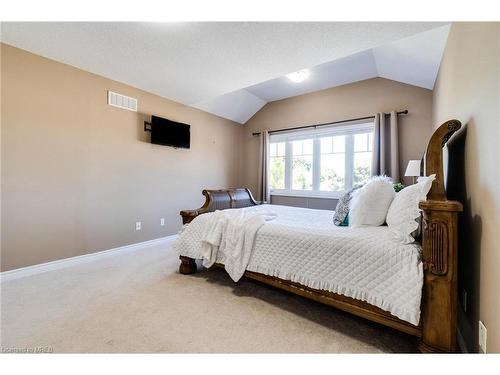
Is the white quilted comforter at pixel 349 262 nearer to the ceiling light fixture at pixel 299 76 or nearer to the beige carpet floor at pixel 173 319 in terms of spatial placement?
the beige carpet floor at pixel 173 319

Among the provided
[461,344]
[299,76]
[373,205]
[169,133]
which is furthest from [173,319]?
[299,76]

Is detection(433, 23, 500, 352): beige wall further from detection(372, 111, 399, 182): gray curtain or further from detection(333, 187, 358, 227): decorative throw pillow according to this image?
detection(372, 111, 399, 182): gray curtain

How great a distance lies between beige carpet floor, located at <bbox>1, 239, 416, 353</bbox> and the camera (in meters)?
1.39

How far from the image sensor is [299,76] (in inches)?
145

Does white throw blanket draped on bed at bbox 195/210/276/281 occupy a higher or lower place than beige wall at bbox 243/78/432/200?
lower

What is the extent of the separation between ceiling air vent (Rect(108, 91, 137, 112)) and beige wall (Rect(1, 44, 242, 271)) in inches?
3.0

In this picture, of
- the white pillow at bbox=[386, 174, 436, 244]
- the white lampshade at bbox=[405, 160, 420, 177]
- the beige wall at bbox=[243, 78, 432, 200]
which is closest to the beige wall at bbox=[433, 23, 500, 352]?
the white pillow at bbox=[386, 174, 436, 244]

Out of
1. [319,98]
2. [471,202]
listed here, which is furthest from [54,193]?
[319,98]

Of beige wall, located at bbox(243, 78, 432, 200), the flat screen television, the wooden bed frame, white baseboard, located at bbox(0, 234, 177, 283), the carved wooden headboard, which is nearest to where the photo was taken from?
the wooden bed frame

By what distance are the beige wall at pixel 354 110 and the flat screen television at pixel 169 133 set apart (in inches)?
71.9

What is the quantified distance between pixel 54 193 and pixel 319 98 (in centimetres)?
456

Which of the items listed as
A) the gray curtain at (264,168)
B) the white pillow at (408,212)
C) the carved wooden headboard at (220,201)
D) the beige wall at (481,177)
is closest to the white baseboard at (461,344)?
the beige wall at (481,177)
